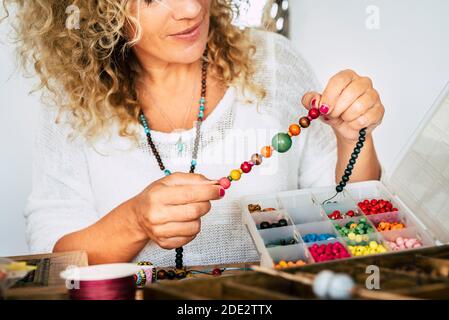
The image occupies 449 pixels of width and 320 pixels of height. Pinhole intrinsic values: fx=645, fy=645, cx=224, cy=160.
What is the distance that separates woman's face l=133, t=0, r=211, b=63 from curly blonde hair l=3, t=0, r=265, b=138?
0.04m

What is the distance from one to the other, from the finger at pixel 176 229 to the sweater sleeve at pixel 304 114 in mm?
359

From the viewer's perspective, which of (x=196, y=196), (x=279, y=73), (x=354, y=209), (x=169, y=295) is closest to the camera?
(x=169, y=295)

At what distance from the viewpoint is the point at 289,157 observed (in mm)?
1281

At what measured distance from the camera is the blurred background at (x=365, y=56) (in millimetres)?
1215

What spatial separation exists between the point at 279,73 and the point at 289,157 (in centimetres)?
17

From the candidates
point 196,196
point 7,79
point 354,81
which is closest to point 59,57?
point 7,79

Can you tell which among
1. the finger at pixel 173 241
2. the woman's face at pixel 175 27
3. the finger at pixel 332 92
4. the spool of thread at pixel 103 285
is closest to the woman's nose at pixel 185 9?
the woman's face at pixel 175 27

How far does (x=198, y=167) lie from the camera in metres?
1.21

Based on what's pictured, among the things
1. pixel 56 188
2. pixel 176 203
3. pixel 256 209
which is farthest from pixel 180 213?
pixel 56 188

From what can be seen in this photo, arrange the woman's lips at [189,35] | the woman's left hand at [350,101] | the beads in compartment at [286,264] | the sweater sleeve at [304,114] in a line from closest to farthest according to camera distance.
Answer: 1. the beads in compartment at [286,264]
2. the woman's left hand at [350,101]
3. the woman's lips at [189,35]
4. the sweater sleeve at [304,114]

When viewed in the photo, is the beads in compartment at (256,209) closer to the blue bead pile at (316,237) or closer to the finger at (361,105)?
the blue bead pile at (316,237)

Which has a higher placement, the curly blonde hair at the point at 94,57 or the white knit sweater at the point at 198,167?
the curly blonde hair at the point at 94,57

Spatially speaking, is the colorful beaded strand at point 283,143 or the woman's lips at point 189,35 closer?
the colorful beaded strand at point 283,143
